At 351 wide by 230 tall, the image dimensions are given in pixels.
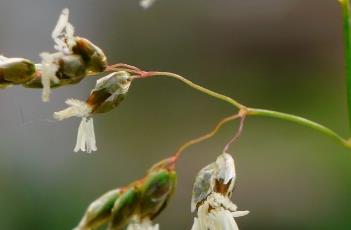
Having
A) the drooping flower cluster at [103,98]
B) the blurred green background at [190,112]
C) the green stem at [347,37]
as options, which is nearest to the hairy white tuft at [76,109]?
the drooping flower cluster at [103,98]

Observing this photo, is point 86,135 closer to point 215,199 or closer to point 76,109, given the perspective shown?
point 76,109

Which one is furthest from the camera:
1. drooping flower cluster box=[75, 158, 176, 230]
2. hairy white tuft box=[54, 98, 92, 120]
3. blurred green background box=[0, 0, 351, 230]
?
blurred green background box=[0, 0, 351, 230]

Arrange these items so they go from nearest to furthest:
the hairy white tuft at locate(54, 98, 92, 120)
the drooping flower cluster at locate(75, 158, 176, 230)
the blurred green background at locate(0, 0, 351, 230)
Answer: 1. the drooping flower cluster at locate(75, 158, 176, 230)
2. the hairy white tuft at locate(54, 98, 92, 120)
3. the blurred green background at locate(0, 0, 351, 230)

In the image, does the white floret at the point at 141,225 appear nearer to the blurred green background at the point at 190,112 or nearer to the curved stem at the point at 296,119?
the curved stem at the point at 296,119

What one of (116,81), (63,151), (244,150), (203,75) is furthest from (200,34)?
(116,81)

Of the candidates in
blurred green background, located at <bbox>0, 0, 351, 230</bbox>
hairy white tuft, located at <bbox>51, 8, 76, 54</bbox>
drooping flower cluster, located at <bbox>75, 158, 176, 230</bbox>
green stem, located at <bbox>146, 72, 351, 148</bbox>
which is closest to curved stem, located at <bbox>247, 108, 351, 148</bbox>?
green stem, located at <bbox>146, 72, 351, 148</bbox>

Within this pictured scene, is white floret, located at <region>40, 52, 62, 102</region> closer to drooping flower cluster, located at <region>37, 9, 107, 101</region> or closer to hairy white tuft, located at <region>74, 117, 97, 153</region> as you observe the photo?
drooping flower cluster, located at <region>37, 9, 107, 101</region>

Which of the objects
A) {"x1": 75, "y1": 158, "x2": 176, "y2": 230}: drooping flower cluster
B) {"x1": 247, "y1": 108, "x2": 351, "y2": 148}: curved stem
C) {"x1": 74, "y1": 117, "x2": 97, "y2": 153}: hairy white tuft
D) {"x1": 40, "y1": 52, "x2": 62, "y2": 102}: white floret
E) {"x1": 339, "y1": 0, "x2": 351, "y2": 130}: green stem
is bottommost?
{"x1": 75, "y1": 158, "x2": 176, "y2": 230}: drooping flower cluster
